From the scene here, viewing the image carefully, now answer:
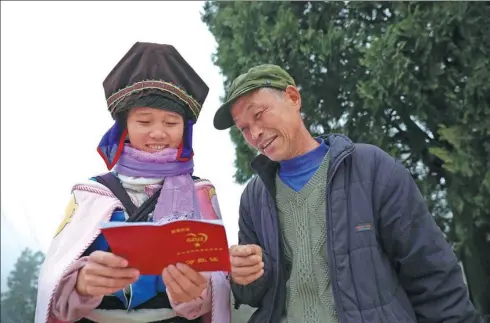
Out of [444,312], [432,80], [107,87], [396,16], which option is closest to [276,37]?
[396,16]

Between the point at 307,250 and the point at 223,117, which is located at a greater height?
the point at 223,117

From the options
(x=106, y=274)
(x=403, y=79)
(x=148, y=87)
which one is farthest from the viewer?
(x=403, y=79)

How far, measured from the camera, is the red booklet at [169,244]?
1.64 meters

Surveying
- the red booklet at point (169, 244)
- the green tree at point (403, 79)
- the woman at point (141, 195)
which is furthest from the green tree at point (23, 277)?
the red booklet at point (169, 244)

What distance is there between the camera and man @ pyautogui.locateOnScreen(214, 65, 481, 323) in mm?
2117

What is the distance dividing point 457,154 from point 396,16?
178 centimetres

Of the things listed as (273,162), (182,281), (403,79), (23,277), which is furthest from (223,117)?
(23,277)

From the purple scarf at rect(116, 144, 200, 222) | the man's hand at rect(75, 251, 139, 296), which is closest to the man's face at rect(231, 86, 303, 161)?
the purple scarf at rect(116, 144, 200, 222)

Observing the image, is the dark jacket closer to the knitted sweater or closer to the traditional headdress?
the knitted sweater

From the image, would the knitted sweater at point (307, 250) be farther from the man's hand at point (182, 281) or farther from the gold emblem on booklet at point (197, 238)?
the gold emblem on booklet at point (197, 238)

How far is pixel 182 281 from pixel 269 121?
890 mm

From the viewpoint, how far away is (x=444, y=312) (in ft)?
6.97

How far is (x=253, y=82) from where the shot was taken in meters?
2.36

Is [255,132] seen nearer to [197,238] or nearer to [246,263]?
[246,263]
